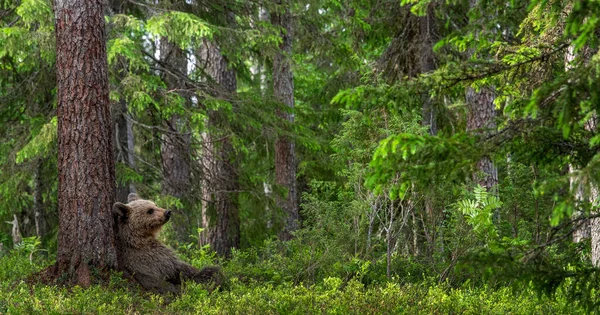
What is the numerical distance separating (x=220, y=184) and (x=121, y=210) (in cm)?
A: 515

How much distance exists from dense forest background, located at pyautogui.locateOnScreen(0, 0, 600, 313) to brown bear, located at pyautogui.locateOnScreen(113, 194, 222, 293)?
0.78m

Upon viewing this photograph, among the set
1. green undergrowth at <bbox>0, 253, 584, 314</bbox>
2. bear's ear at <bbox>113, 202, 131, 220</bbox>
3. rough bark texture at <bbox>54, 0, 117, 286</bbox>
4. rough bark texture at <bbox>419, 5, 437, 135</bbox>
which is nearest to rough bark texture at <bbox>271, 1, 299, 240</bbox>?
rough bark texture at <bbox>419, 5, 437, 135</bbox>

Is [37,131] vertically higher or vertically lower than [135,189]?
higher

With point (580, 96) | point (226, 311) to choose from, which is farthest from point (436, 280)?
point (580, 96)

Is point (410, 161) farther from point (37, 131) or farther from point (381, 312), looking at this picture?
point (37, 131)

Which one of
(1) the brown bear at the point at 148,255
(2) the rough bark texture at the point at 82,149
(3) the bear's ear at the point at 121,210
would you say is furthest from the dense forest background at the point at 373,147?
(3) the bear's ear at the point at 121,210

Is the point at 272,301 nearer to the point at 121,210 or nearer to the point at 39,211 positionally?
the point at 121,210

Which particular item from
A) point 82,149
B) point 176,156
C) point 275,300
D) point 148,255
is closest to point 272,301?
point 275,300

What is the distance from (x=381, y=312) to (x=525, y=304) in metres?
1.76

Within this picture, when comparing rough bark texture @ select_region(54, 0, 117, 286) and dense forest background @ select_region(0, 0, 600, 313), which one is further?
rough bark texture @ select_region(54, 0, 117, 286)

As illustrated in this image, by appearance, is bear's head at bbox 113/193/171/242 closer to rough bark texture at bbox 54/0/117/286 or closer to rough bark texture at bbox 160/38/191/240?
rough bark texture at bbox 54/0/117/286

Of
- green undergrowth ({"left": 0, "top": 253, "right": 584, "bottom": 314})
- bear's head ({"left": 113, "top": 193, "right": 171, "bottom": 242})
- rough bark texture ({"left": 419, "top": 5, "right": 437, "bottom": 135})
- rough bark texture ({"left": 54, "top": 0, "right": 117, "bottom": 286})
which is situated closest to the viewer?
green undergrowth ({"left": 0, "top": 253, "right": 584, "bottom": 314})

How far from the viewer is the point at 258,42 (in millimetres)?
13992

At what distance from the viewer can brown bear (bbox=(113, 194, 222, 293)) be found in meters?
9.60
